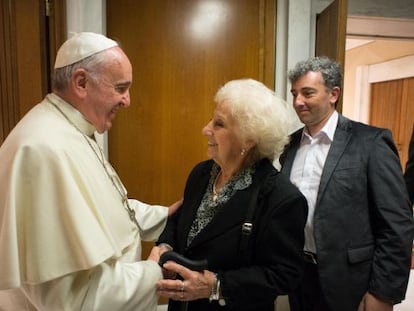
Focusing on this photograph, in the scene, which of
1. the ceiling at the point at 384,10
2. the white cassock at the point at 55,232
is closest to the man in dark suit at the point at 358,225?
the white cassock at the point at 55,232

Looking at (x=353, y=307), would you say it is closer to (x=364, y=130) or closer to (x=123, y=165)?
(x=364, y=130)

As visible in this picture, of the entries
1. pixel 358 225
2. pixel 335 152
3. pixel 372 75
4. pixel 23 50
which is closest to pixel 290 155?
pixel 335 152

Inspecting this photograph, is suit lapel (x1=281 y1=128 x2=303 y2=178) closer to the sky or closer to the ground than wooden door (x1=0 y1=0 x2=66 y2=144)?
closer to the ground

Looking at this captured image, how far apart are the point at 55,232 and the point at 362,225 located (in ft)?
3.76

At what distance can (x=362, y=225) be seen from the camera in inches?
54.9

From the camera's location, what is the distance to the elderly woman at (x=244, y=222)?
104cm

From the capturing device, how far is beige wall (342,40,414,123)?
479cm

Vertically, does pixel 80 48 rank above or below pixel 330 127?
above

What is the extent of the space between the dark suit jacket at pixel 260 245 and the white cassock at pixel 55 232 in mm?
249

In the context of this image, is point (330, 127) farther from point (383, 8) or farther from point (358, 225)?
point (383, 8)

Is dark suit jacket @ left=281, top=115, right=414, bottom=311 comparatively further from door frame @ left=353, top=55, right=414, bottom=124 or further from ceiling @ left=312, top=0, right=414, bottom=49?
door frame @ left=353, top=55, right=414, bottom=124

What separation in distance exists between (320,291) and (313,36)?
5.21ft

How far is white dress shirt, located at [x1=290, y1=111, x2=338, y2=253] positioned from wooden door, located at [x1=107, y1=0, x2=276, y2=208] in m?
0.81

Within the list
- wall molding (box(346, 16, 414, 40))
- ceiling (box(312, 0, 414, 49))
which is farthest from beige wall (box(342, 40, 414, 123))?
ceiling (box(312, 0, 414, 49))
